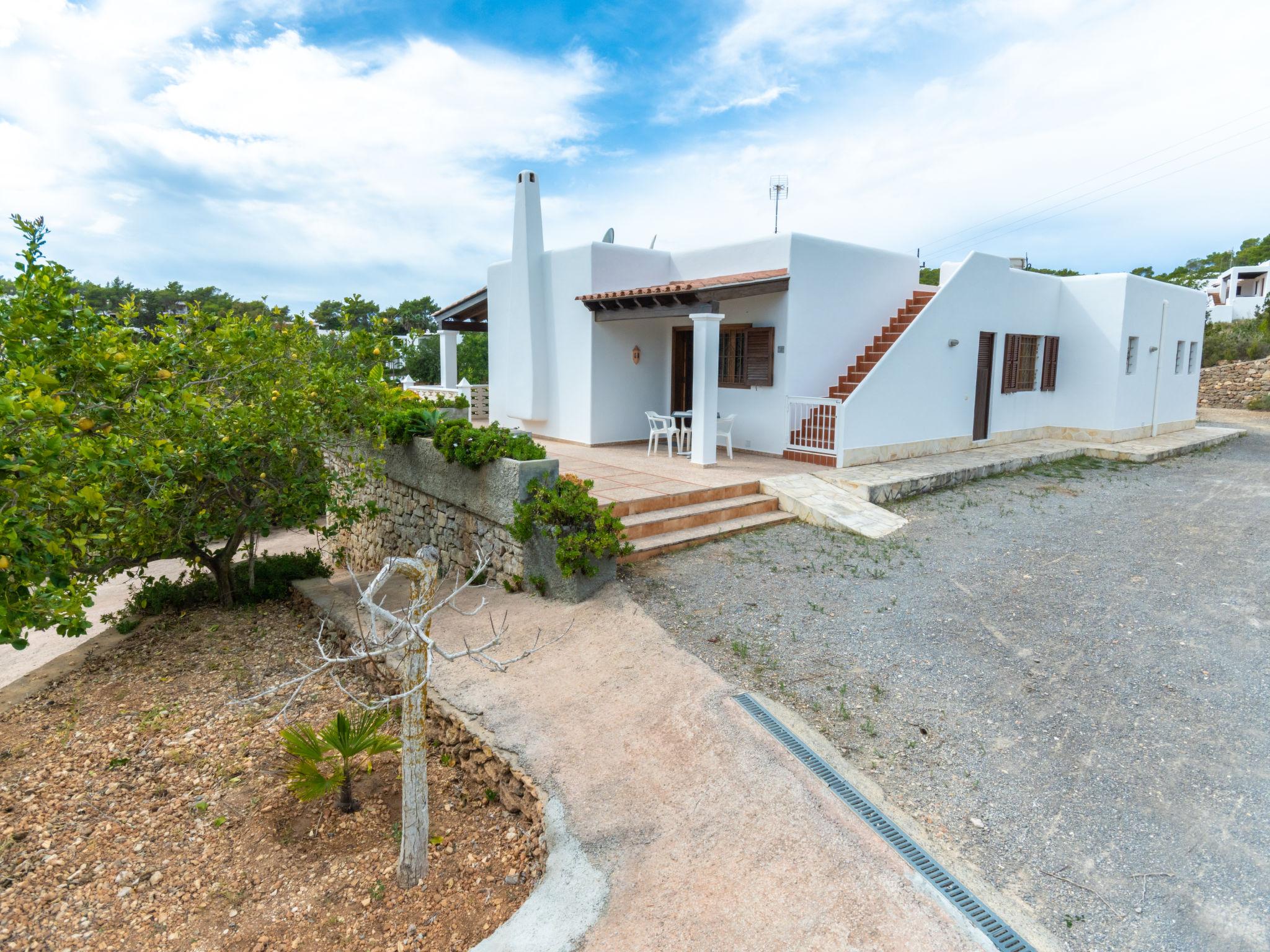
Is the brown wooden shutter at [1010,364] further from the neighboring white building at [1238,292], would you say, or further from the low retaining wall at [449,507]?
the neighboring white building at [1238,292]

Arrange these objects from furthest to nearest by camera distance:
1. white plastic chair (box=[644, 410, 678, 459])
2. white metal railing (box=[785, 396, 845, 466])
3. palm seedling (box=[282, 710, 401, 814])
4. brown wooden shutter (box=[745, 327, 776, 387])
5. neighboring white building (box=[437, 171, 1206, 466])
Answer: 1. brown wooden shutter (box=[745, 327, 776, 387])
2. white plastic chair (box=[644, 410, 678, 459])
3. neighboring white building (box=[437, 171, 1206, 466])
4. white metal railing (box=[785, 396, 845, 466])
5. palm seedling (box=[282, 710, 401, 814])

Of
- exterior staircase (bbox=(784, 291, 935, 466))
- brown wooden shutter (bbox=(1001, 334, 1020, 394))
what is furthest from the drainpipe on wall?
exterior staircase (bbox=(784, 291, 935, 466))

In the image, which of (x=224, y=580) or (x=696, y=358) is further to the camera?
(x=696, y=358)

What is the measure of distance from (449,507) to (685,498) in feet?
9.18

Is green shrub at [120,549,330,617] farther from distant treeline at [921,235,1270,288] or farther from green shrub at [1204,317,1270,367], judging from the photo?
distant treeline at [921,235,1270,288]

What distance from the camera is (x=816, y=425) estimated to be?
38.0ft

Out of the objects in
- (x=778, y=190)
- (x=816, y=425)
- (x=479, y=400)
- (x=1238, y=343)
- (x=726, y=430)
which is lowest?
(x=726, y=430)

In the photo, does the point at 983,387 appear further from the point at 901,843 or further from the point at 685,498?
the point at 901,843

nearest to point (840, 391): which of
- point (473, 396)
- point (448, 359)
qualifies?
point (473, 396)

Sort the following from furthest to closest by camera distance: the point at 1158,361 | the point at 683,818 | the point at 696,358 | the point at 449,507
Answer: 1. the point at 1158,361
2. the point at 696,358
3. the point at 449,507
4. the point at 683,818

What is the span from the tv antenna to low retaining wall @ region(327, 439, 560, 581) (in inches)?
484

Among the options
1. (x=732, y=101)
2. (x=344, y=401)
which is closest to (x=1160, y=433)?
(x=732, y=101)

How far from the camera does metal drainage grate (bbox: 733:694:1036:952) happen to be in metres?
2.90

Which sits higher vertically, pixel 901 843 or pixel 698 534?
pixel 698 534
